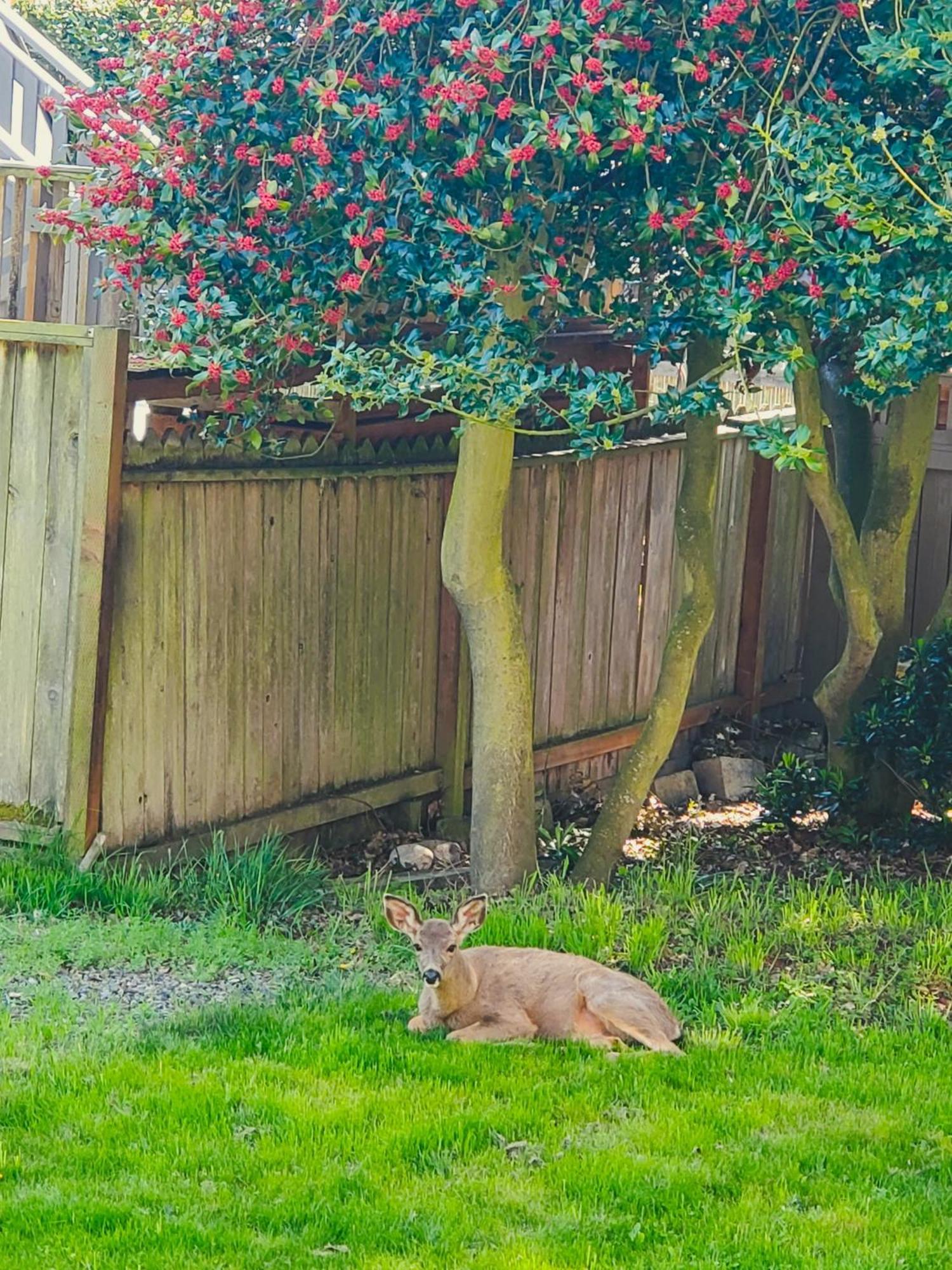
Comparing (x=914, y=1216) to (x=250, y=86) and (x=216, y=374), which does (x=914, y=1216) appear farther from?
(x=250, y=86)

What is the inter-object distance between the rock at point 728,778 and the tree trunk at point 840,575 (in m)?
1.55

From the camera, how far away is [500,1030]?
5.79m

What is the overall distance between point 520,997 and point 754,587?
6258 mm

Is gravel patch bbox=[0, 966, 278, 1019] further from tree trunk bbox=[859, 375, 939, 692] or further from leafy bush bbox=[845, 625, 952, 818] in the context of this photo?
tree trunk bbox=[859, 375, 939, 692]

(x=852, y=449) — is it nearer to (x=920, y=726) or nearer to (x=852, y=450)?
(x=852, y=450)

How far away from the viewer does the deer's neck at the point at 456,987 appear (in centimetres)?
575

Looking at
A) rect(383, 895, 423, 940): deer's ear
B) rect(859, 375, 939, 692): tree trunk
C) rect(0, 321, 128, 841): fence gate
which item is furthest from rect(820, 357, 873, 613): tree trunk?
rect(383, 895, 423, 940): deer's ear

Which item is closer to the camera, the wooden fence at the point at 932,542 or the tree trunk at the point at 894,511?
the tree trunk at the point at 894,511

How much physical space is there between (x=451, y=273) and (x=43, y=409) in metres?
1.81

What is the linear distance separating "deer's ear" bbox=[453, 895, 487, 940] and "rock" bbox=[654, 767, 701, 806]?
472cm

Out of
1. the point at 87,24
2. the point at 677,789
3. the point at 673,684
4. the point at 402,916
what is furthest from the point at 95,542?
the point at 87,24

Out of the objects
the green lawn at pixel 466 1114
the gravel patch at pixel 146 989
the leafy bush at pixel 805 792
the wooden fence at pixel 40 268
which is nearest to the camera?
the green lawn at pixel 466 1114

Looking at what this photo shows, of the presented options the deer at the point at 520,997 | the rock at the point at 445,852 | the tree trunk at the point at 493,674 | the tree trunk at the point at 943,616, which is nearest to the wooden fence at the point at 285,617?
the rock at the point at 445,852

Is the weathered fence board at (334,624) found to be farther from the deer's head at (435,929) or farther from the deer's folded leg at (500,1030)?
the deer's folded leg at (500,1030)
